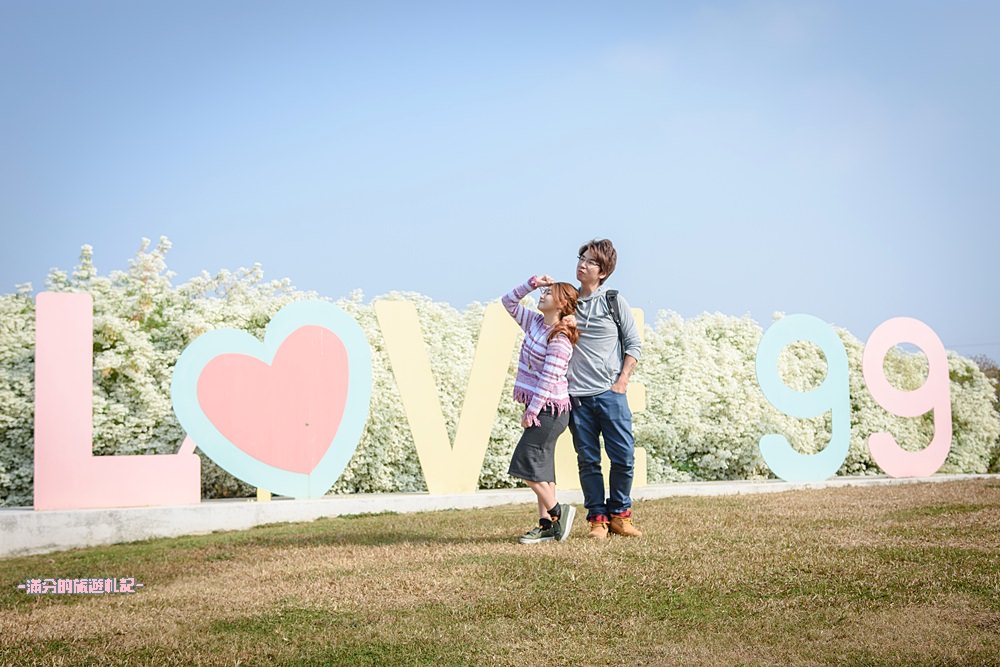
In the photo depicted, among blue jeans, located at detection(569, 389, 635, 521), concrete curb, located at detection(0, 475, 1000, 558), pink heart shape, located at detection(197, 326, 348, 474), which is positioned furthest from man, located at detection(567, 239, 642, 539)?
pink heart shape, located at detection(197, 326, 348, 474)

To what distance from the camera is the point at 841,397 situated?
10531mm

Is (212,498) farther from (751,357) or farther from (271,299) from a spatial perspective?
(751,357)

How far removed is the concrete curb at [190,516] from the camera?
7.09 metres

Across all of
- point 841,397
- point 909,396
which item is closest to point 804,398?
point 841,397

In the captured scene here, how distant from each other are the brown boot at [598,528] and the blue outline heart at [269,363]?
3.15 metres

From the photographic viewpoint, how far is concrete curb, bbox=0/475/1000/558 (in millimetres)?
7086

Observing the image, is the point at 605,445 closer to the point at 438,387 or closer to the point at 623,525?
the point at 623,525

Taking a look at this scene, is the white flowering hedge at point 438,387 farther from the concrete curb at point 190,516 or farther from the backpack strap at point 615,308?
the backpack strap at point 615,308

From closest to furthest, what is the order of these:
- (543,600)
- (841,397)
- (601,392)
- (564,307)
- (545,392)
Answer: (543,600), (545,392), (564,307), (601,392), (841,397)

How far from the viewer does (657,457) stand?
1130 cm

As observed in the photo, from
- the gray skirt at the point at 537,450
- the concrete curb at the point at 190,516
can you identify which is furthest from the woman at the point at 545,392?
the concrete curb at the point at 190,516

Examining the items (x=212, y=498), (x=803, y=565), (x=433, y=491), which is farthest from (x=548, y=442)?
(x=212, y=498)

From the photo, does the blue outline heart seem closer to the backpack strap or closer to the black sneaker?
the black sneaker

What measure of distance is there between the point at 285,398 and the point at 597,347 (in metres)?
3.43
